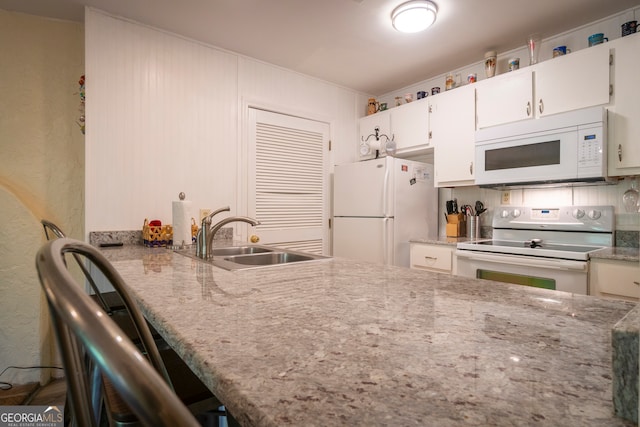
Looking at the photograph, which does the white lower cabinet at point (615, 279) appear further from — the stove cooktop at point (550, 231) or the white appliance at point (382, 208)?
the white appliance at point (382, 208)

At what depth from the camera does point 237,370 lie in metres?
0.43

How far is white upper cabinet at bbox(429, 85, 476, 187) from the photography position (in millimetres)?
2676

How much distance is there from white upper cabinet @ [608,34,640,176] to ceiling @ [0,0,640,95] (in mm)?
370

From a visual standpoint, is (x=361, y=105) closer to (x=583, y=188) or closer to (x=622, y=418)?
(x=583, y=188)

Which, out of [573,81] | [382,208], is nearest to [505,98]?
[573,81]

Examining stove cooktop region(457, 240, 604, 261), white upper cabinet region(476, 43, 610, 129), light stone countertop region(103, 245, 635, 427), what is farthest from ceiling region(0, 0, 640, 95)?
light stone countertop region(103, 245, 635, 427)

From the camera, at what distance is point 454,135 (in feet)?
9.11

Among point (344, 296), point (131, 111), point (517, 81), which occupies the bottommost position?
point (344, 296)

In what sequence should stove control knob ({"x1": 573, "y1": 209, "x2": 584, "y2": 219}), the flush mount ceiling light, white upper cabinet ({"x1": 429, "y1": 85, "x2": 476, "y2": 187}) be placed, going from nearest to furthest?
the flush mount ceiling light < stove control knob ({"x1": 573, "y1": 209, "x2": 584, "y2": 219}) < white upper cabinet ({"x1": 429, "y1": 85, "x2": 476, "y2": 187})

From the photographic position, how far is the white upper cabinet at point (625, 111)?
1935 mm

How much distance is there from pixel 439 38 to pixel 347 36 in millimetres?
703

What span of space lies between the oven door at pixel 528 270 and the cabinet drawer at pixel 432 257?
0.14 metres

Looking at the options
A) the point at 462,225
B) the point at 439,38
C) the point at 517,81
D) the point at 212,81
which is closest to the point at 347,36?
the point at 439,38

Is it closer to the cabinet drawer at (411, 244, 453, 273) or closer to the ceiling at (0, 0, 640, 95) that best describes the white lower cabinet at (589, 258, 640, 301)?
the cabinet drawer at (411, 244, 453, 273)
